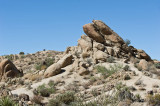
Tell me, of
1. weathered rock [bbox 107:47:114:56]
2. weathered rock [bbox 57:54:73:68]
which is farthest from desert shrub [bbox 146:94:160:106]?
weathered rock [bbox 107:47:114:56]

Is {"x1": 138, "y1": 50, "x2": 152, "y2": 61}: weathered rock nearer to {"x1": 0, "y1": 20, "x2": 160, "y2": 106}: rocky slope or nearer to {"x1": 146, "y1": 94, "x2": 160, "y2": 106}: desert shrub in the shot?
{"x1": 0, "y1": 20, "x2": 160, "y2": 106}: rocky slope

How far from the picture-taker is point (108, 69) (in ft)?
65.4

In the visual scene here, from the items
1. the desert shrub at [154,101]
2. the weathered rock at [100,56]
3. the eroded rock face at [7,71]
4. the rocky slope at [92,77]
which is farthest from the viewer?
the eroded rock face at [7,71]

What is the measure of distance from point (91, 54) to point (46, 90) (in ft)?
30.6

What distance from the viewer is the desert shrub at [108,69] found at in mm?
18609

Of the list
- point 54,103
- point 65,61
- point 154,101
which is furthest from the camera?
point 65,61

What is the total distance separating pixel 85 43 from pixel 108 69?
6.13 meters

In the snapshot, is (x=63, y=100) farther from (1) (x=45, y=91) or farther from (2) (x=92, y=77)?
(2) (x=92, y=77)

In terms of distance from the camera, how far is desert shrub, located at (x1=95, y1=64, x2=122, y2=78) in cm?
1861

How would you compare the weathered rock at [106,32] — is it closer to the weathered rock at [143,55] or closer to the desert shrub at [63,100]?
the weathered rock at [143,55]

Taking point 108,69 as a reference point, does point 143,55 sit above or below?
above

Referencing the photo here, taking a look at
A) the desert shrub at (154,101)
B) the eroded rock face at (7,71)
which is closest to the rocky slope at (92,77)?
the desert shrub at (154,101)

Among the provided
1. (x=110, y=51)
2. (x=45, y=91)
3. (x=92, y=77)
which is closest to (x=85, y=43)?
(x=110, y=51)

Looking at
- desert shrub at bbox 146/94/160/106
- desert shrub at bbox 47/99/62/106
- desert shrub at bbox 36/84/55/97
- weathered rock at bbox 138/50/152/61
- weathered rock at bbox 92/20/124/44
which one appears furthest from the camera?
weathered rock at bbox 138/50/152/61
